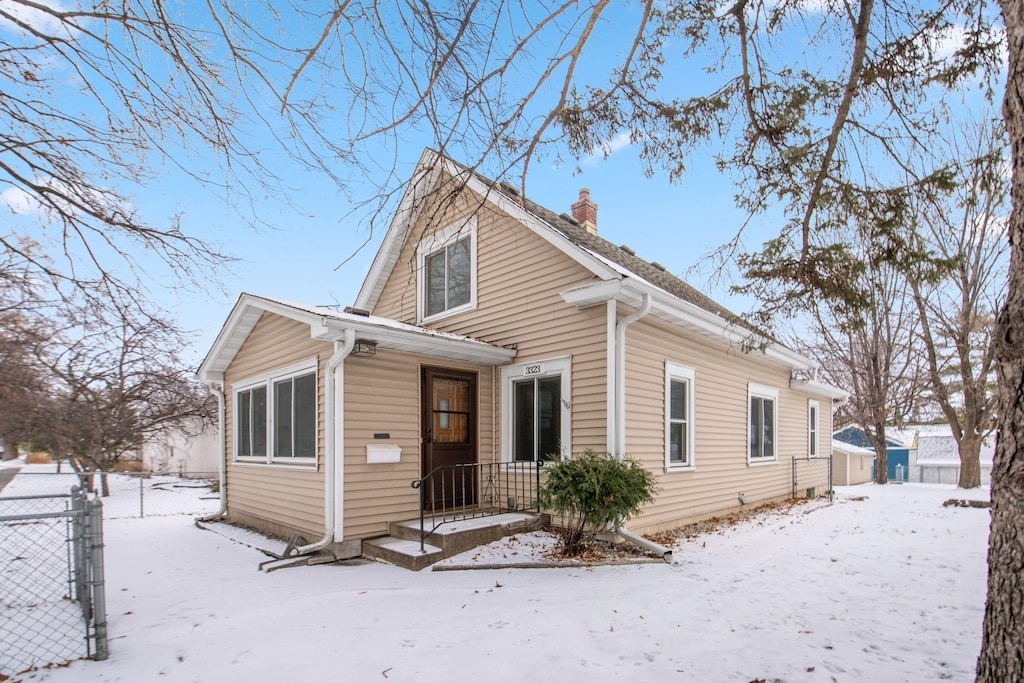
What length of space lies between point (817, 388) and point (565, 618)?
11.6 meters

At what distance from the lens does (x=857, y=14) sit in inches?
217

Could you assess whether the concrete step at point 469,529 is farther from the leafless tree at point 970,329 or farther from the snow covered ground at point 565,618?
the leafless tree at point 970,329

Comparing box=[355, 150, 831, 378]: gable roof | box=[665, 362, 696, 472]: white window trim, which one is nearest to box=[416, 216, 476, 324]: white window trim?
box=[355, 150, 831, 378]: gable roof

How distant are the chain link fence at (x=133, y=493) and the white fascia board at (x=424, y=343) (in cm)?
753

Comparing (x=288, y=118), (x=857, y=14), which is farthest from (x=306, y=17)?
(x=857, y=14)

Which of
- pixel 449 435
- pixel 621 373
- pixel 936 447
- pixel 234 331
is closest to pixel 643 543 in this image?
pixel 621 373

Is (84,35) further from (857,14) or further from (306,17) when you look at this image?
(857,14)

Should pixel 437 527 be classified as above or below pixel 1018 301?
→ below

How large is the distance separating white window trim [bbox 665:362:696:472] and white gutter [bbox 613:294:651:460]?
4.42 ft

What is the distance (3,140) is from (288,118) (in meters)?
2.36

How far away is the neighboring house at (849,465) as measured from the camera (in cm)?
1859

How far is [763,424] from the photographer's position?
455 inches

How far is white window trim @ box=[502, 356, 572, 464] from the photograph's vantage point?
768 cm

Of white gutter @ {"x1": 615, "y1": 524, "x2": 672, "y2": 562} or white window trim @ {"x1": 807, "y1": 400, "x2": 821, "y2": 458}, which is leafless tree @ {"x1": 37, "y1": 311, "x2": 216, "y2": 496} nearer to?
white gutter @ {"x1": 615, "y1": 524, "x2": 672, "y2": 562}
